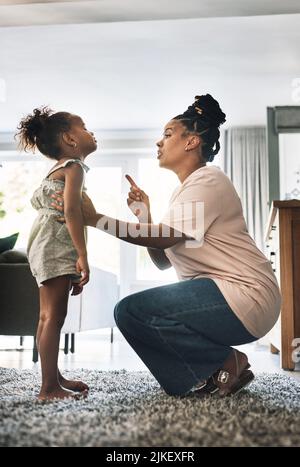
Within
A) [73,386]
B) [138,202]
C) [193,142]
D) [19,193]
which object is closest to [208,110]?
[193,142]

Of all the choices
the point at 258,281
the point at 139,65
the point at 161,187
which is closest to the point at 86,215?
the point at 258,281

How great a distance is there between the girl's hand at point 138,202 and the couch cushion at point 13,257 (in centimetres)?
152

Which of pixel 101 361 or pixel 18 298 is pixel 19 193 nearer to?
pixel 18 298

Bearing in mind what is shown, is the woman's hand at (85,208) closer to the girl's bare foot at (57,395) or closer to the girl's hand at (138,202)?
the girl's hand at (138,202)

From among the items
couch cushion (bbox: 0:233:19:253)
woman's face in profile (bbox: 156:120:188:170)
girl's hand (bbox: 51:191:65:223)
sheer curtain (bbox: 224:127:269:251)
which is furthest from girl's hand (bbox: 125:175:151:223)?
sheer curtain (bbox: 224:127:269:251)

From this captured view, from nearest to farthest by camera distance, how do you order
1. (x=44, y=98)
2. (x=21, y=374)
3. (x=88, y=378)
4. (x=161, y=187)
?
1. (x=88, y=378)
2. (x=21, y=374)
3. (x=44, y=98)
4. (x=161, y=187)

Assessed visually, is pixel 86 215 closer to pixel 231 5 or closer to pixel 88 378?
pixel 88 378

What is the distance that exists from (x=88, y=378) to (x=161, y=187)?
4.45 meters

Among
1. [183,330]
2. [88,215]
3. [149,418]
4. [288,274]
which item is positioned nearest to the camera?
[149,418]

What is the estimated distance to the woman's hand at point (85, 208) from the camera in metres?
1.62

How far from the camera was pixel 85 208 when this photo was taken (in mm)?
1621

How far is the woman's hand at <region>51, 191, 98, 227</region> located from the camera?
1.62 m

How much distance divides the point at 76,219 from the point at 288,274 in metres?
1.42
